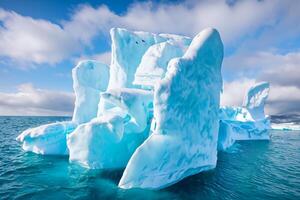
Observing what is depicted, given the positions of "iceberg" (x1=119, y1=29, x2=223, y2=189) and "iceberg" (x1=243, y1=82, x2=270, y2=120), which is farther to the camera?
"iceberg" (x1=243, y1=82, x2=270, y2=120)

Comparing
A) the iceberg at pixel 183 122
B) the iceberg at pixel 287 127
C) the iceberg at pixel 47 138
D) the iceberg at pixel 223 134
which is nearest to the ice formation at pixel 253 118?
the iceberg at pixel 223 134

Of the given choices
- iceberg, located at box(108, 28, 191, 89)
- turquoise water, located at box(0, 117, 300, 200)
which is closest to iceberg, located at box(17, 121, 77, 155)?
turquoise water, located at box(0, 117, 300, 200)

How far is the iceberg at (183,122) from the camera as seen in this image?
9.05m

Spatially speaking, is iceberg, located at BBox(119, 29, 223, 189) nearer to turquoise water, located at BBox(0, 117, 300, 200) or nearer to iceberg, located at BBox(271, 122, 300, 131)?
turquoise water, located at BBox(0, 117, 300, 200)

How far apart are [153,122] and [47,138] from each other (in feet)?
30.0

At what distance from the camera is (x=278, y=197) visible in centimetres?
940

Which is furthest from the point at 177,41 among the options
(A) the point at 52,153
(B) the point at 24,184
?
(B) the point at 24,184

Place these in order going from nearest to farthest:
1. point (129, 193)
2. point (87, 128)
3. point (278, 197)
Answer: point (129, 193) → point (278, 197) → point (87, 128)

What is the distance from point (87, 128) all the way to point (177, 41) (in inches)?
512

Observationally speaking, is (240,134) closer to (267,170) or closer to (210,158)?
(267,170)

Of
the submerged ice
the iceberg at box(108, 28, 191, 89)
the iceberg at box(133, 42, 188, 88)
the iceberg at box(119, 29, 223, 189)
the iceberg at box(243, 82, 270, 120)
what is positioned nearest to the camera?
the iceberg at box(119, 29, 223, 189)

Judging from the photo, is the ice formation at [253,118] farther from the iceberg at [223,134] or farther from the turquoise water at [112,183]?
the turquoise water at [112,183]

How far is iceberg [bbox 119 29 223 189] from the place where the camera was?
9055mm

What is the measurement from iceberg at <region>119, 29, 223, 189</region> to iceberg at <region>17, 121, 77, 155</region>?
883 centimetres
